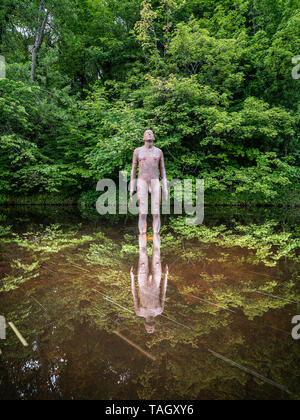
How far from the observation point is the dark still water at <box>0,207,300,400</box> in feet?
4.03

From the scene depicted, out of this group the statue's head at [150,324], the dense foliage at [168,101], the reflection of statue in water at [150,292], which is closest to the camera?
the statue's head at [150,324]

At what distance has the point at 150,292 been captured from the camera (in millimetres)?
2311

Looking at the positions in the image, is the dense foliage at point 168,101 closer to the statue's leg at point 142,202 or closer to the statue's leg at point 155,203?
the statue's leg at point 142,202

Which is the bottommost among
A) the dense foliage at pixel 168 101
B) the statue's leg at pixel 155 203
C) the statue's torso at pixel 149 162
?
the statue's leg at pixel 155 203

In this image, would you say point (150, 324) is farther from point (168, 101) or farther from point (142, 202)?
point (168, 101)

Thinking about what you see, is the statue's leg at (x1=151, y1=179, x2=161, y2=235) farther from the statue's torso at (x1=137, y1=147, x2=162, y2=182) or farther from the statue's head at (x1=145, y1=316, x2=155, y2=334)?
the statue's head at (x1=145, y1=316, x2=155, y2=334)

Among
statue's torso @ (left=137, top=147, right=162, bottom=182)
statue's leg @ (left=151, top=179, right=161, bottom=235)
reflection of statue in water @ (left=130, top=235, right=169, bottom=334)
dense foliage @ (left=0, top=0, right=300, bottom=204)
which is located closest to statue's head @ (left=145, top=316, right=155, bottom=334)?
reflection of statue in water @ (left=130, top=235, right=169, bottom=334)

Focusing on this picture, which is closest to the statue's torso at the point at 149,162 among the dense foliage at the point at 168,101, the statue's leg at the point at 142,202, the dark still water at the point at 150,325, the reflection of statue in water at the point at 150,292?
the statue's leg at the point at 142,202

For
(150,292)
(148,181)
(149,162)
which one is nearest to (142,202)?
(148,181)

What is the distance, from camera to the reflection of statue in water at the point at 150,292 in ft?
6.22

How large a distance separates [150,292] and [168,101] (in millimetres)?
9708

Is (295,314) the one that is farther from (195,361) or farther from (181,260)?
(181,260)

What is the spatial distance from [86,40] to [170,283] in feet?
61.9

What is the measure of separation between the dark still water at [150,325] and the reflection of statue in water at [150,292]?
0.01m
